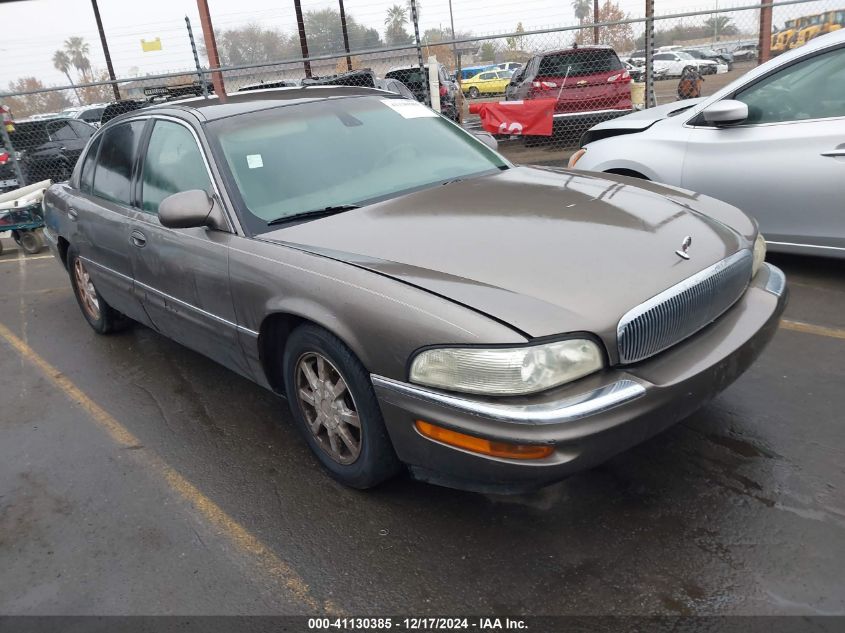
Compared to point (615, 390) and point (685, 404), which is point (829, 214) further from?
point (615, 390)

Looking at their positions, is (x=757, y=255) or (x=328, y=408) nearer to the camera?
(x=328, y=408)

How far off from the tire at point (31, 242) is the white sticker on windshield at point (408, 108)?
6556 mm

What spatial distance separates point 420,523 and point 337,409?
0.57 m

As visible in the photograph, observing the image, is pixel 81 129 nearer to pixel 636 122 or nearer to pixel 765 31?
pixel 636 122

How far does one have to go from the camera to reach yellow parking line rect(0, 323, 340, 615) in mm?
2494

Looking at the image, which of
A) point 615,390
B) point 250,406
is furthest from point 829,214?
point 250,406

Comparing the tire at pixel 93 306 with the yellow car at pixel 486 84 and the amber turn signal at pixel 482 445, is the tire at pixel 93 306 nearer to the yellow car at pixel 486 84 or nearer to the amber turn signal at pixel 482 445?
the amber turn signal at pixel 482 445

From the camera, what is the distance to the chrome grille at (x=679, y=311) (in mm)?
2369

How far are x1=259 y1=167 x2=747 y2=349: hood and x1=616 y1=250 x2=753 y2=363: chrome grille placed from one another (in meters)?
0.04

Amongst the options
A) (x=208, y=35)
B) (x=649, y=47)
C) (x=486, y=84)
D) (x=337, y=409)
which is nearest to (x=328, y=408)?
(x=337, y=409)

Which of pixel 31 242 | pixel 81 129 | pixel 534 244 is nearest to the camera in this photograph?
pixel 534 244

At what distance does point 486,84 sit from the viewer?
35469 mm

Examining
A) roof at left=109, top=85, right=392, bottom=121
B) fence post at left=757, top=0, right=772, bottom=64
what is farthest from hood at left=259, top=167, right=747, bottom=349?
fence post at left=757, top=0, right=772, bottom=64

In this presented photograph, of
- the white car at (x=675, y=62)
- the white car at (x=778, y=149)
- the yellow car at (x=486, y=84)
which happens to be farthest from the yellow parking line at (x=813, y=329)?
the yellow car at (x=486, y=84)
